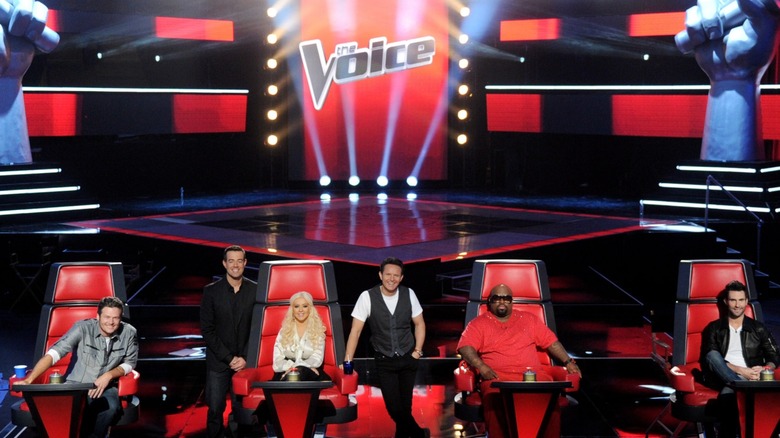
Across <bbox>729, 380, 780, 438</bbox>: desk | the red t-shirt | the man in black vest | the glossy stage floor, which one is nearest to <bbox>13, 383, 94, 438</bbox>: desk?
the glossy stage floor

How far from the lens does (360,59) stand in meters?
15.7

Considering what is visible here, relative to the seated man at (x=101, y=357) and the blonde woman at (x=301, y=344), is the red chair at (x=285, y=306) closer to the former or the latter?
the blonde woman at (x=301, y=344)

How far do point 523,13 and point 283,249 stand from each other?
768cm

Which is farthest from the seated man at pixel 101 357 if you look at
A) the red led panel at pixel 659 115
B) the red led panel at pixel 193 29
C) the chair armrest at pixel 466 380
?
the red led panel at pixel 193 29

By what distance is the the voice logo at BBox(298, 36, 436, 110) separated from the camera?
15.6m

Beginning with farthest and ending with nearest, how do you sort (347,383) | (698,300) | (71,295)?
(698,300) < (71,295) < (347,383)

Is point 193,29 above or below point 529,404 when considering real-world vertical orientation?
above

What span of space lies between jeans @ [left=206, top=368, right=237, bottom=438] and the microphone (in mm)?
7678

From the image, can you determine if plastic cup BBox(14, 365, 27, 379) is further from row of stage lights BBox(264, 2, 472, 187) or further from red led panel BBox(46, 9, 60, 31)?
row of stage lights BBox(264, 2, 472, 187)

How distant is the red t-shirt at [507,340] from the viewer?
5.07 meters

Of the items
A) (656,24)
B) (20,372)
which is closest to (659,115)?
(656,24)

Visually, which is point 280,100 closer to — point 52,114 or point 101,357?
point 52,114

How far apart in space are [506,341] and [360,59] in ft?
36.5

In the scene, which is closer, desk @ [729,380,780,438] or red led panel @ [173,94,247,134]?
desk @ [729,380,780,438]
